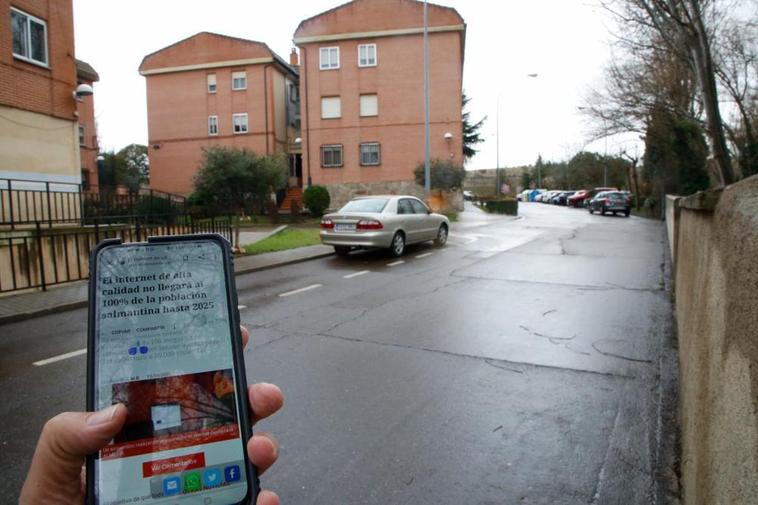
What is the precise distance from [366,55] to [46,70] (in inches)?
902

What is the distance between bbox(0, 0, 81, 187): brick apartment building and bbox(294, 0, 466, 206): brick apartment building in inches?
783

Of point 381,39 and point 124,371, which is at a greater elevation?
point 381,39

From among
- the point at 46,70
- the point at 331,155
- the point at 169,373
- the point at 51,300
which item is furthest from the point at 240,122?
the point at 169,373

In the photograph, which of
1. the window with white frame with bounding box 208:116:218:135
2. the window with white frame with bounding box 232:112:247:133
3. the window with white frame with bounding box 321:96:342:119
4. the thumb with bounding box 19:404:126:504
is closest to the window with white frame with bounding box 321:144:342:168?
the window with white frame with bounding box 321:96:342:119

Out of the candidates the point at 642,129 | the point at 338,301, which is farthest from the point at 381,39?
the point at 338,301

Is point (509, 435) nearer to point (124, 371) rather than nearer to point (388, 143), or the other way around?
point (124, 371)

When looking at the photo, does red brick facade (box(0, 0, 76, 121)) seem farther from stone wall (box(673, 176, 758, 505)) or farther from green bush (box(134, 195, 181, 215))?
stone wall (box(673, 176, 758, 505))

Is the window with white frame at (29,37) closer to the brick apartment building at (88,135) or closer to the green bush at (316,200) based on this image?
the green bush at (316,200)

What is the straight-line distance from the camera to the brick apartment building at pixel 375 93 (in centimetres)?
3309

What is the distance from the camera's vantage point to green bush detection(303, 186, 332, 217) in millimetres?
28984

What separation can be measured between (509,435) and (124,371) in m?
2.98

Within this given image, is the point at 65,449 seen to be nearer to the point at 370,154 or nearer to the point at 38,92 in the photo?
the point at 38,92

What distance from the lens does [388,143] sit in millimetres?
33906

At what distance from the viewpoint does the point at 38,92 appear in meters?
14.6
